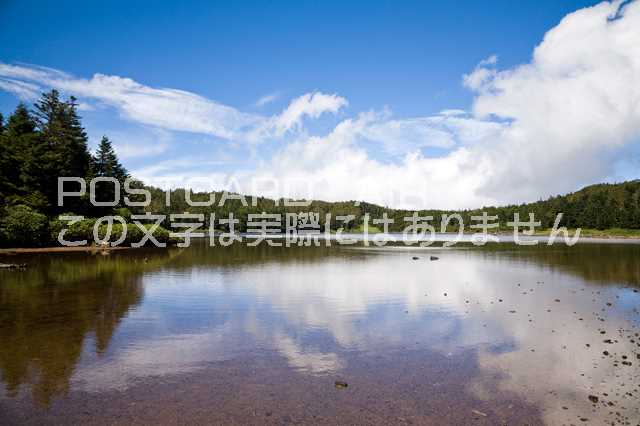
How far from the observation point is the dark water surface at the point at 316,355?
33.1ft

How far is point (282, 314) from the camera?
2106 cm

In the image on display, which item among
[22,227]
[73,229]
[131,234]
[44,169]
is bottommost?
[131,234]

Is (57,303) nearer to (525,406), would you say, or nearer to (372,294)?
(372,294)

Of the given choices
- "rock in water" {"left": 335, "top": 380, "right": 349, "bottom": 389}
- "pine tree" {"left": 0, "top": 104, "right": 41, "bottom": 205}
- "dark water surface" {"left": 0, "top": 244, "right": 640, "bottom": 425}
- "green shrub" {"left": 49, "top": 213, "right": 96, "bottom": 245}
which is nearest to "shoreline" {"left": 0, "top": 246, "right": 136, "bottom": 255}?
"green shrub" {"left": 49, "top": 213, "right": 96, "bottom": 245}

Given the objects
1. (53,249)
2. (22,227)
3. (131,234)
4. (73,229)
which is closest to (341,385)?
(22,227)

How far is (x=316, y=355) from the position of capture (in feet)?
47.4

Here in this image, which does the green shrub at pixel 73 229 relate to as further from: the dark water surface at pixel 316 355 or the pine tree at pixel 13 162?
the dark water surface at pixel 316 355

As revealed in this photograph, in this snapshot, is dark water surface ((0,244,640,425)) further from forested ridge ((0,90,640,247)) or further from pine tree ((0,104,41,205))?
pine tree ((0,104,41,205))

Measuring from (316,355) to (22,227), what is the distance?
2340 inches

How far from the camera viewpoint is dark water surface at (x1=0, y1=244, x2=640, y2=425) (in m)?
10.1

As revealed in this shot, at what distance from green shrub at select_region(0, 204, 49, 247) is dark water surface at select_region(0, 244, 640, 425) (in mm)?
34018

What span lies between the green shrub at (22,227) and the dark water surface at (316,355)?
34.0m

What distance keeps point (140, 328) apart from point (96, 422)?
9.28 metres

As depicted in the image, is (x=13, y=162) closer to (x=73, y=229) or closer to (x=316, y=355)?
(x=73, y=229)
